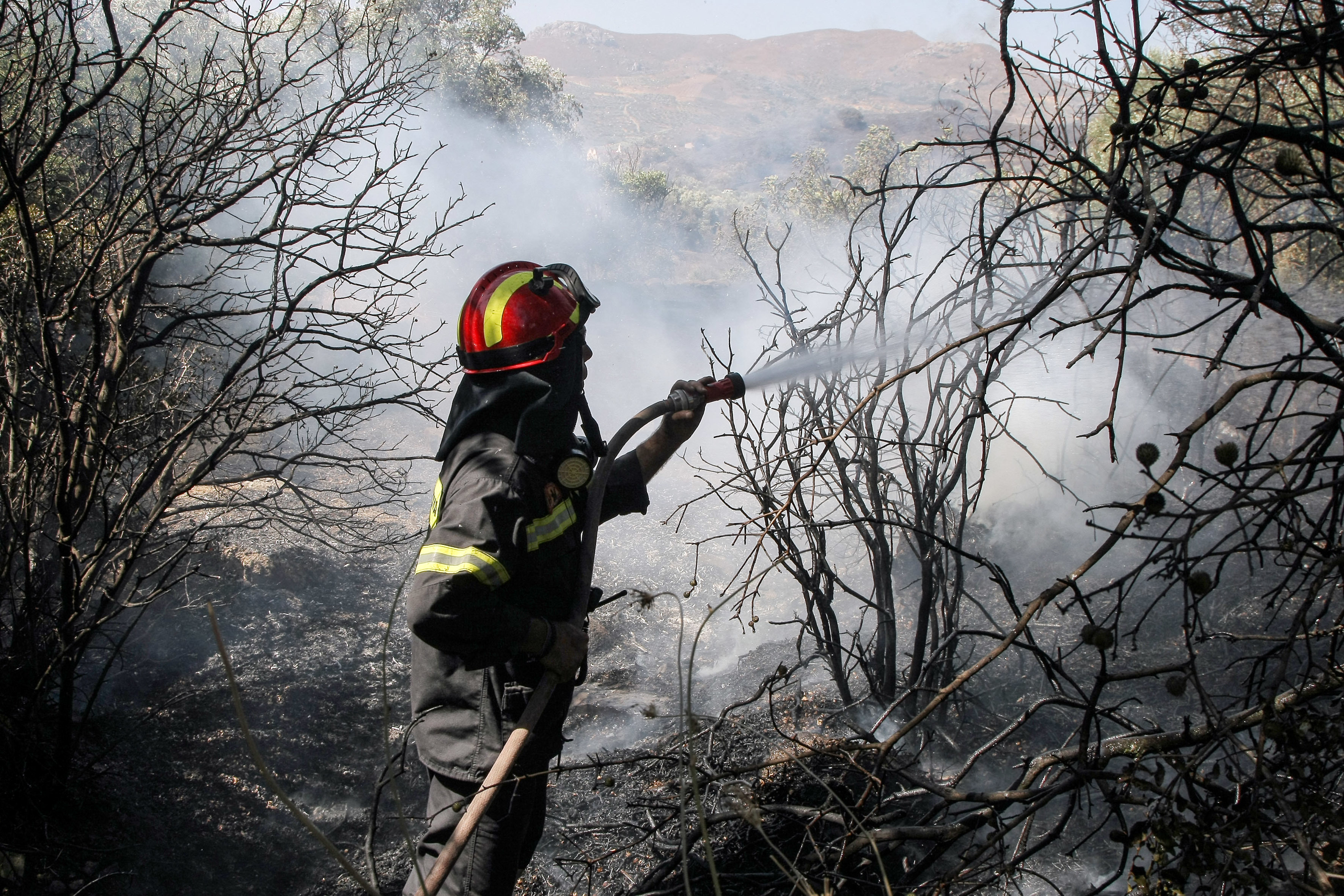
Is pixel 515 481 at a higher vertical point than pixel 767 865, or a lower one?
higher

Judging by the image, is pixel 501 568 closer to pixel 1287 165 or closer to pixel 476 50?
pixel 1287 165

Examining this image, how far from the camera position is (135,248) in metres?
3.55

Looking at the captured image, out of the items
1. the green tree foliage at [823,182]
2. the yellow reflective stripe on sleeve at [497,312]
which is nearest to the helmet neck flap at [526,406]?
the yellow reflective stripe on sleeve at [497,312]

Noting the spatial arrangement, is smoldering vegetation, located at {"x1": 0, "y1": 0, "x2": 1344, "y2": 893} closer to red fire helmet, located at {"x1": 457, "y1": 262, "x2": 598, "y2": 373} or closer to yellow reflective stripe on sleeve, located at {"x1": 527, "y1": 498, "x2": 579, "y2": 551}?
yellow reflective stripe on sleeve, located at {"x1": 527, "y1": 498, "x2": 579, "y2": 551}

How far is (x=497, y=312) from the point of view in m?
2.52

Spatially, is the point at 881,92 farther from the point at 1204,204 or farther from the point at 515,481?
the point at 515,481

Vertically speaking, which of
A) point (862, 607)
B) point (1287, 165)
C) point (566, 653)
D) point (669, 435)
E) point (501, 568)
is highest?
point (1287, 165)

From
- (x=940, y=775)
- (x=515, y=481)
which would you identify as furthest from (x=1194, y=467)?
(x=940, y=775)

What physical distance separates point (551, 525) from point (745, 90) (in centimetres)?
6582

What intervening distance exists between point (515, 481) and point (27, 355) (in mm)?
2583

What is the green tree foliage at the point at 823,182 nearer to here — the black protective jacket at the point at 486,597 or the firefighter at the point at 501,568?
the firefighter at the point at 501,568

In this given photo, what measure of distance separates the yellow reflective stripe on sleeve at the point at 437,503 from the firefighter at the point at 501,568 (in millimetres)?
11

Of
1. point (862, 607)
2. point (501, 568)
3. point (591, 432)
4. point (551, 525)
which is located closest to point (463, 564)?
point (501, 568)

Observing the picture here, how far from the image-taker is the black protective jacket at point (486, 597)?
219 cm
